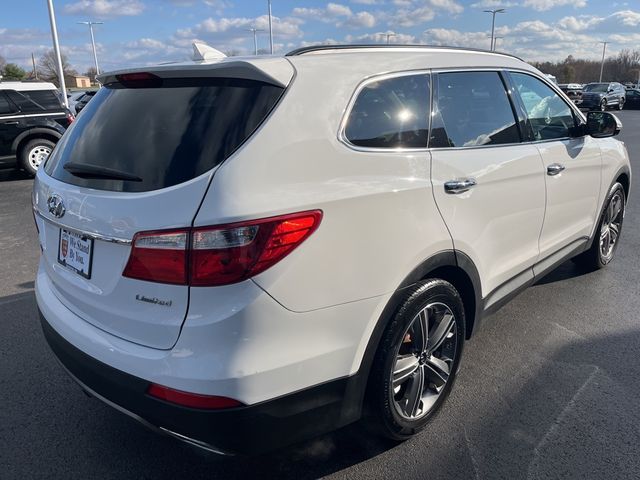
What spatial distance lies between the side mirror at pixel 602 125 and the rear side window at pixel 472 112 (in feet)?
3.96

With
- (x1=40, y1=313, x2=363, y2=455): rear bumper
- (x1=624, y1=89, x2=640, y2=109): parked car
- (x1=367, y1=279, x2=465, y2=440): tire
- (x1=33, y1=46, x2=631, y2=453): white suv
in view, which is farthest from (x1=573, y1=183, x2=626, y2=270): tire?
(x1=624, y1=89, x2=640, y2=109): parked car

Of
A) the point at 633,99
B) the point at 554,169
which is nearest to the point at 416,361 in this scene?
the point at 554,169


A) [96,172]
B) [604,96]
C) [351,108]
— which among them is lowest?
[604,96]

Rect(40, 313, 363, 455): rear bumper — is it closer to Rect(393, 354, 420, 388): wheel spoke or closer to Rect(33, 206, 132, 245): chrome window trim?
Rect(393, 354, 420, 388): wheel spoke

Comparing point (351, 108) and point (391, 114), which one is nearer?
point (351, 108)

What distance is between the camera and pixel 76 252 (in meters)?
2.21

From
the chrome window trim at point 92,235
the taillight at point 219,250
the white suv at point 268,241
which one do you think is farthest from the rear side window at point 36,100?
the taillight at point 219,250

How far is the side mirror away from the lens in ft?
13.3

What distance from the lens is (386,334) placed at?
89.0 inches

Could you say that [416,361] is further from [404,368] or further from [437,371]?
[437,371]

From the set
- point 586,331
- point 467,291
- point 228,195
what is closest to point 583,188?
point 586,331

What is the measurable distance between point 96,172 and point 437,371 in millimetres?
1882

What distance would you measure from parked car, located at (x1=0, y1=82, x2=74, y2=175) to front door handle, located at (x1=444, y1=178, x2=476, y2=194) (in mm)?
9626

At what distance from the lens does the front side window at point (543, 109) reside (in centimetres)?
341
